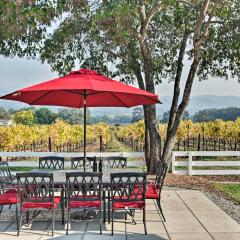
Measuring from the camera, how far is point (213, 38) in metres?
13.2

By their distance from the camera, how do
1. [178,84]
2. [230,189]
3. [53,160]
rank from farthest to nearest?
[178,84] → [230,189] → [53,160]

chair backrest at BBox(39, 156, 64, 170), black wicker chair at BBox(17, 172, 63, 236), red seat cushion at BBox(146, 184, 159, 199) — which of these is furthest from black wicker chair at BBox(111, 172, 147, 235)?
chair backrest at BBox(39, 156, 64, 170)

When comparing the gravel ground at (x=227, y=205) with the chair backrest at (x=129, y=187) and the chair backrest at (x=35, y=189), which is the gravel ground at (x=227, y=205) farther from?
the chair backrest at (x=35, y=189)

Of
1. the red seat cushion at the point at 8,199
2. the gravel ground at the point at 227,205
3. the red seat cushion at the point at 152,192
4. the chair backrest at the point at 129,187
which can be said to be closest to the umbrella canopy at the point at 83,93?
the chair backrest at the point at 129,187

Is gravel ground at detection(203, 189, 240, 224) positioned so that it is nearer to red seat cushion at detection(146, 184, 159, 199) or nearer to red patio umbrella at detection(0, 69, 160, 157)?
red seat cushion at detection(146, 184, 159, 199)

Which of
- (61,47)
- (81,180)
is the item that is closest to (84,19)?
(61,47)

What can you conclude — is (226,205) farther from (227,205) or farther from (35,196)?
(35,196)

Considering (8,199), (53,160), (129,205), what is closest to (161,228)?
(129,205)

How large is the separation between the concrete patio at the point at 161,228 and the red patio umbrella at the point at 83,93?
2049mm

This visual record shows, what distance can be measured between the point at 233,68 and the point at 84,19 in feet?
17.9

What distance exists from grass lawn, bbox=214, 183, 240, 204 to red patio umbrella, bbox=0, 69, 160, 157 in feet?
11.2

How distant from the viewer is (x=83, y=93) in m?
7.37

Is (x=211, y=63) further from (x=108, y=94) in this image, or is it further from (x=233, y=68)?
(x=108, y=94)

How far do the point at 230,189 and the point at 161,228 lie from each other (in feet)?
16.0
